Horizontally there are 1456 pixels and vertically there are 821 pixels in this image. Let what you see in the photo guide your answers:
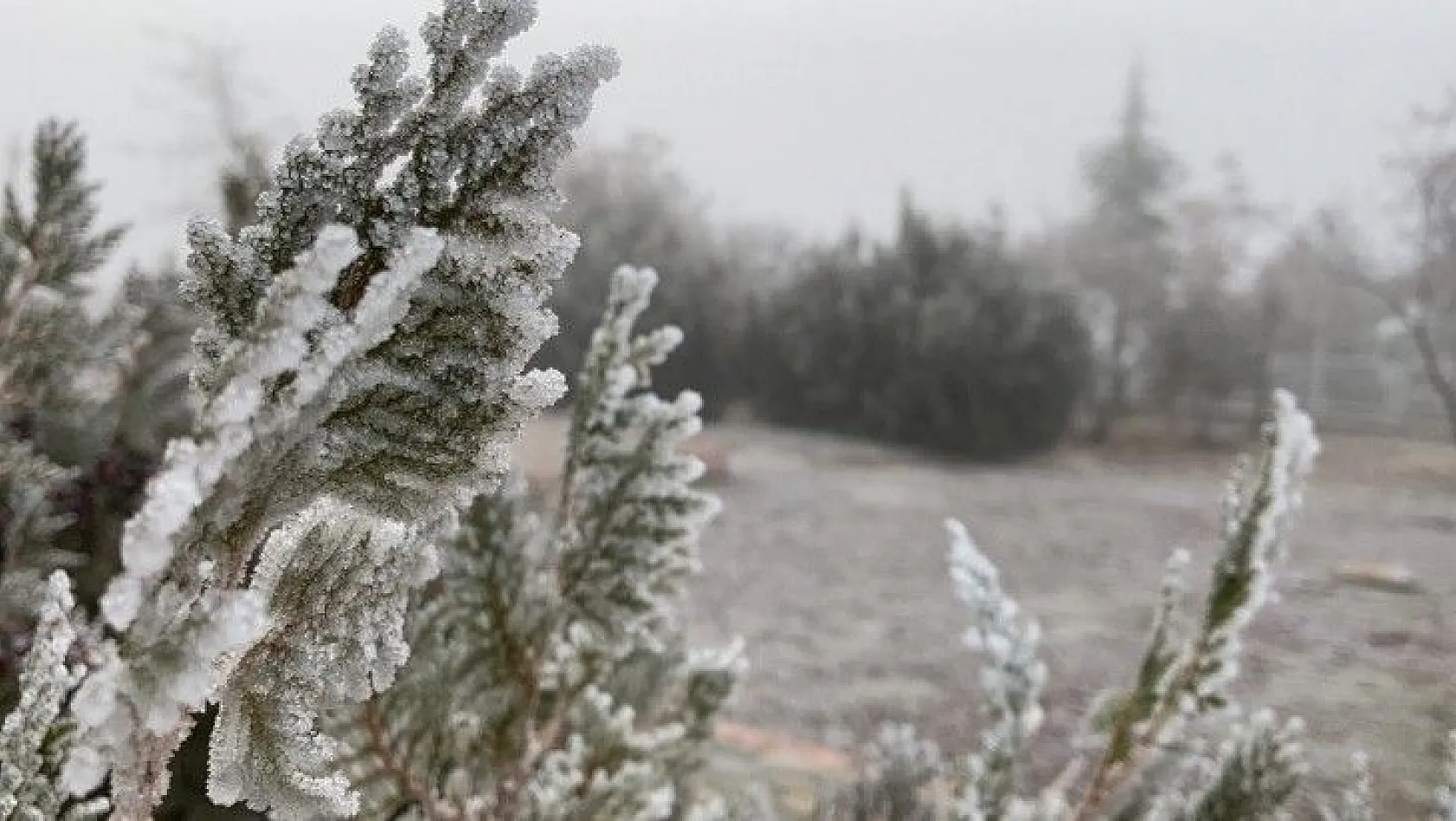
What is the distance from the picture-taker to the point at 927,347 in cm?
1207

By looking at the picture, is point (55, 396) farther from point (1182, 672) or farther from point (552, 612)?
point (1182, 672)

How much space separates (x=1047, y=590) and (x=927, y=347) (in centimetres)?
491

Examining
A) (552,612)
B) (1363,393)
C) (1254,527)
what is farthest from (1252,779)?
(1363,393)

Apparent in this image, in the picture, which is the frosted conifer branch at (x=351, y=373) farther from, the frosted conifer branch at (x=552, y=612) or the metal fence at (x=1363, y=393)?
the metal fence at (x=1363, y=393)

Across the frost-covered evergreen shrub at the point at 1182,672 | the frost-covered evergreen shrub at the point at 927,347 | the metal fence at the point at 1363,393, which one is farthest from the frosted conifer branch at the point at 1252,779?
the metal fence at the point at 1363,393

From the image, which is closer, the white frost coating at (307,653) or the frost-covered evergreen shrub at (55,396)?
the white frost coating at (307,653)

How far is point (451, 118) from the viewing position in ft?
1.24

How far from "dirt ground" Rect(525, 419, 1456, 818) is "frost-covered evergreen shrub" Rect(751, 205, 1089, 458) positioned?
1.61 feet

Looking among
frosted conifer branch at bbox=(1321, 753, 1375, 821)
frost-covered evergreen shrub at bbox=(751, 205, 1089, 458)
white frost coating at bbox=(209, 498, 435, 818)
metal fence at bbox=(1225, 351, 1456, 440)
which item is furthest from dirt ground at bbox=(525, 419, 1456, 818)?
white frost coating at bbox=(209, 498, 435, 818)

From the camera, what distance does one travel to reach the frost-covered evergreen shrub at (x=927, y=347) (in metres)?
12.0

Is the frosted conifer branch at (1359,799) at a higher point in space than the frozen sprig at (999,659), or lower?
lower

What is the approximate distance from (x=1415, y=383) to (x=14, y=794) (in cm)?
1780

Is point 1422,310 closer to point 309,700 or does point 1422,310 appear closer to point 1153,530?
point 1153,530

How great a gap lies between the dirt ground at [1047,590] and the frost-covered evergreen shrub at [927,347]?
492 millimetres
